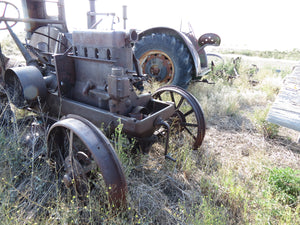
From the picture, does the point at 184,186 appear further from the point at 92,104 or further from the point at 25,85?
the point at 25,85

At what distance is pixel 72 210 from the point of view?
5.79ft

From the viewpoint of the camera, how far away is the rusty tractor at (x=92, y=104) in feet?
5.81

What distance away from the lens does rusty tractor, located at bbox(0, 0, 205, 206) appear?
177 centimetres

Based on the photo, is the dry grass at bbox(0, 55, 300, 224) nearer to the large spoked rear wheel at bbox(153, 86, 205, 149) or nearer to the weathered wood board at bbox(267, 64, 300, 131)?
the large spoked rear wheel at bbox(153, 86, 205, 149)

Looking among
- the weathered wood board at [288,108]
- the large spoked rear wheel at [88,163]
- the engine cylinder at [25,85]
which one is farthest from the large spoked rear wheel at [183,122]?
the engine cylinder at [25,85]

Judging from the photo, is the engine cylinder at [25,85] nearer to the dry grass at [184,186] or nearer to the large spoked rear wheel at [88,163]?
the dry grass at [184,186]

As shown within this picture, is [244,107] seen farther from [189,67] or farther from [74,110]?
[74,110]

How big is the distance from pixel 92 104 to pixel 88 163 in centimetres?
101

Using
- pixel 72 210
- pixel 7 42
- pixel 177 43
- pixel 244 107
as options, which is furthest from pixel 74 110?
pixel 7 42

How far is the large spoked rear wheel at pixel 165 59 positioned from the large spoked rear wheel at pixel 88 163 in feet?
10.1

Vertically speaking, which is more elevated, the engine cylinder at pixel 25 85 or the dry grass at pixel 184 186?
the engine cylinder at pixel 25 85

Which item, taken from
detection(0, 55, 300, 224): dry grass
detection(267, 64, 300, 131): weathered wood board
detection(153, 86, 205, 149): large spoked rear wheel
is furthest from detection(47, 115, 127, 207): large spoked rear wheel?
detection(267, 64, 300, 131): weathered wood board

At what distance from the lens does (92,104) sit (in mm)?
2770

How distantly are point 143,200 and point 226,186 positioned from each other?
0.95 metres
